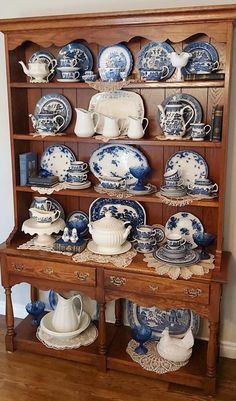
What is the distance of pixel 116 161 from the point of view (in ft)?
8.31

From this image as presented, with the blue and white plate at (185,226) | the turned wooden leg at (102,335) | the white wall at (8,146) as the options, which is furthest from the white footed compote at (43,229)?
the blue and white plate at (185,226)

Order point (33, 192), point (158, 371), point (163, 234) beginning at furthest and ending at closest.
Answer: point (33, 192)
point (163, 234)
point (158, 371)

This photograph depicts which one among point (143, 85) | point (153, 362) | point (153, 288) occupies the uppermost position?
point (143, 85)

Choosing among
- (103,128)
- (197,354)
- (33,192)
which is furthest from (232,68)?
(197,354)

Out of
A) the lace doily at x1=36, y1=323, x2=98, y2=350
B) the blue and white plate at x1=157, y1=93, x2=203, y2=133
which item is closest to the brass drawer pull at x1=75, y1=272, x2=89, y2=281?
the lace doily at x1=36, y1=323, x2=98, y2=350

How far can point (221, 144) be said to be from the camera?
211 centimetres

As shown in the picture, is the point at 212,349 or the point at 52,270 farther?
the point at 52,270

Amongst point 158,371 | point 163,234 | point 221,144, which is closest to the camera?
point 221,144

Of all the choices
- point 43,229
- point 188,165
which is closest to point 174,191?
point 188,165

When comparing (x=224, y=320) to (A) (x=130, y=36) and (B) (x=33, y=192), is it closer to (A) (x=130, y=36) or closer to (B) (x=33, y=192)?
(B) (x=33, y=192)

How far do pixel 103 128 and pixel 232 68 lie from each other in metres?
0.75

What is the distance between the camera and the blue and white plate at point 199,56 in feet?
7.27

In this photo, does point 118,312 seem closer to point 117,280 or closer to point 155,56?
point 117,280

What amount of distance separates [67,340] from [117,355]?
12.6 inches
